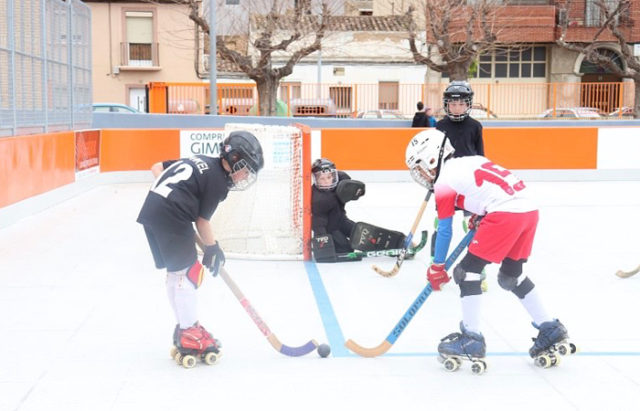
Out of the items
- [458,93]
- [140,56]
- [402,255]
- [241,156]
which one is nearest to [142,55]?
[140,56]

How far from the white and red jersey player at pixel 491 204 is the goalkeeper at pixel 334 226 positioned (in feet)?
11.5

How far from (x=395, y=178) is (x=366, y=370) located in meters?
11.6

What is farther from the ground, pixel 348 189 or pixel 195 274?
pixel 348 189

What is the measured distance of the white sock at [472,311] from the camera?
16.8 feet

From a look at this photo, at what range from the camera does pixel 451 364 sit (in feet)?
17.0

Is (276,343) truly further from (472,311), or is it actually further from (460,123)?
(460,123)

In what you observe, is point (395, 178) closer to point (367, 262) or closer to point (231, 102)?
point (367, 262)

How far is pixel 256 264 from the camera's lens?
8664mm

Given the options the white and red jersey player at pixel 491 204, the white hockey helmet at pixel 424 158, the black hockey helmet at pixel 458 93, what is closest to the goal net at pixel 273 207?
the black hockey helmet at pixel 458 93

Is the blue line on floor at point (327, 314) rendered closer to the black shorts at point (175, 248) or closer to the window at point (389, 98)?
the black shorts at point (175, 248)

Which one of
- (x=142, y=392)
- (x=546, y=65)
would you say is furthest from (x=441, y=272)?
(x=546, y=65)

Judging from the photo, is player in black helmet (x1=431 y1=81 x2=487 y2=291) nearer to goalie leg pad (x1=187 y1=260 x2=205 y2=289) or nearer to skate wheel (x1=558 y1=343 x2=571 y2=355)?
skate wheel (x1=558 y1=343 x2=571 y2=355)

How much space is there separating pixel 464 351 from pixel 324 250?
3642mm

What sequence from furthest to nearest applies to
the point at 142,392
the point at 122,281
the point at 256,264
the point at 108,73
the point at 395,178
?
the point at 108,73
the point at 395,178
the point at 256,264
the point at 122,281
the point at 142,392
